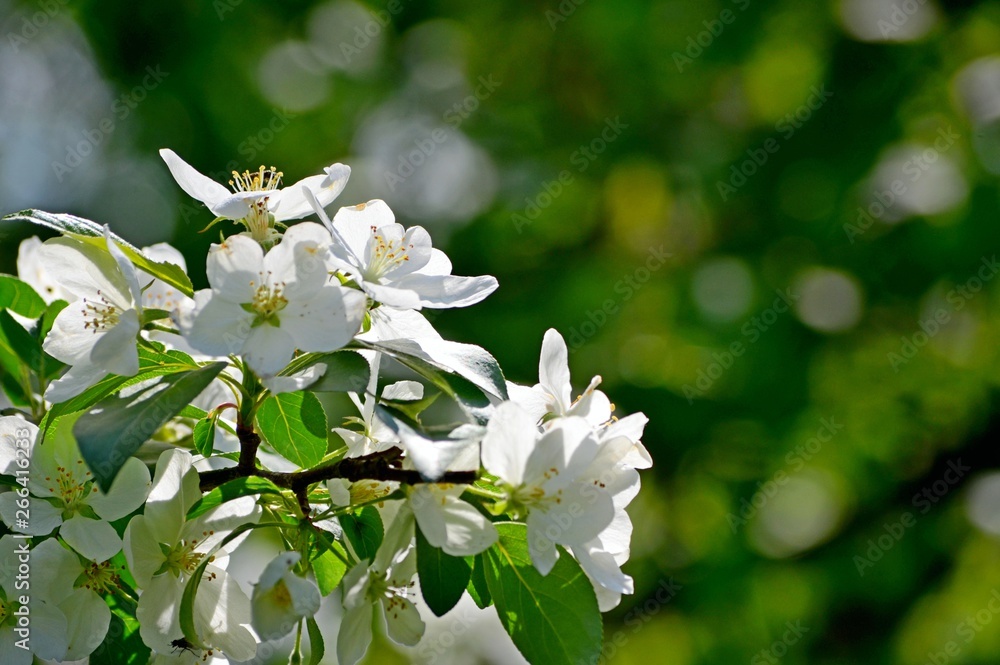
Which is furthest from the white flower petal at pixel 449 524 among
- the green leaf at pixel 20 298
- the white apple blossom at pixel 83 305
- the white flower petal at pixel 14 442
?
the green leaf at pixel 20 298

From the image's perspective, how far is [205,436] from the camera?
3.35ft

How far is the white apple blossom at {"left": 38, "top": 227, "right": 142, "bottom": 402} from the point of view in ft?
2.93

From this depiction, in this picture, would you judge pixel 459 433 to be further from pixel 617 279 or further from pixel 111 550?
pixel 617 279

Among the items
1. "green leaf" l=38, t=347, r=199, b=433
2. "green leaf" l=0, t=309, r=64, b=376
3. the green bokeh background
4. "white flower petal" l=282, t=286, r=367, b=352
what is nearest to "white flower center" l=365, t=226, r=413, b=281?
"white flower petal" l=282, t=286, r=367, b=352

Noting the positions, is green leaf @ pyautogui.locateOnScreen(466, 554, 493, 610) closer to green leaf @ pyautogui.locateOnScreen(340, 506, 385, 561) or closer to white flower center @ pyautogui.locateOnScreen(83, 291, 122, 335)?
green leaf @ pyautogui.locateOnScreen(340, 506, 385, 561)

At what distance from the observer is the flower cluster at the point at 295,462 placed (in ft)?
2.72


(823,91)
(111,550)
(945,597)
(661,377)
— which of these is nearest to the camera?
(111,550)

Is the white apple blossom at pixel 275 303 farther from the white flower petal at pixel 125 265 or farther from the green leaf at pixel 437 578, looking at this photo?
the green leaf at pixel 437 578

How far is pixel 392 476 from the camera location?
0.86 meters

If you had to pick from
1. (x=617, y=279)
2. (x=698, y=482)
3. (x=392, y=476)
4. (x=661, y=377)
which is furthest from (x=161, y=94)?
(x=392, y=476)

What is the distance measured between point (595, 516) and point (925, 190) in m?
3.57

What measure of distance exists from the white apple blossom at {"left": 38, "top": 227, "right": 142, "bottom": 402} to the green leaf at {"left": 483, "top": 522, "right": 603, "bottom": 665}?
429 mm

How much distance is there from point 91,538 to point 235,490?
173 mm

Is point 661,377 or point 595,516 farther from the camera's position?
point 661,377
